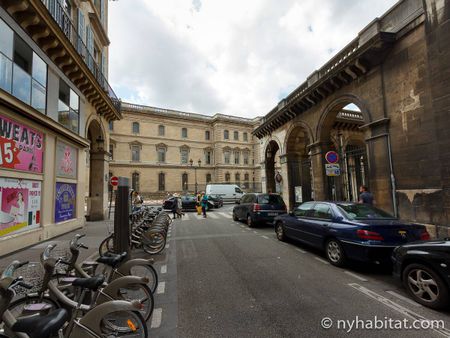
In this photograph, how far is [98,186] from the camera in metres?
15.0

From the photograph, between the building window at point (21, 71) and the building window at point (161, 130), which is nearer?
the building window at point (21, 71)

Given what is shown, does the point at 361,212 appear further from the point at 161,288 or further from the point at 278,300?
the point at 161,288

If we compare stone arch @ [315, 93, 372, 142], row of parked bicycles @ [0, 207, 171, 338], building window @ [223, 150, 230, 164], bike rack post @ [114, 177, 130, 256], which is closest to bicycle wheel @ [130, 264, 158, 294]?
row of parked bicycles @ [0, 207, 171, 338]

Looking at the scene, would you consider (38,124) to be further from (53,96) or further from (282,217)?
(282,217)

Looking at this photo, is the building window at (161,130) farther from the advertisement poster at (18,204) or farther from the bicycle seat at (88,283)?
the bicycle seat at (88,283)

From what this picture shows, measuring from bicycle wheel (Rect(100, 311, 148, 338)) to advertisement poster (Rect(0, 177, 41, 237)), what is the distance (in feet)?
20.5

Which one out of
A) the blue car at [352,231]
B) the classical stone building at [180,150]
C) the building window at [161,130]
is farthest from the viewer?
the building window at [161,130]

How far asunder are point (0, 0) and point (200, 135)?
43888 millimetres

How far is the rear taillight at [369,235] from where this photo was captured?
15.8 ft

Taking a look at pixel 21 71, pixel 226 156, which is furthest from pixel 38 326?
pixel 226 156

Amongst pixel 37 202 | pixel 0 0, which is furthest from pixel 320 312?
pixel 0 0

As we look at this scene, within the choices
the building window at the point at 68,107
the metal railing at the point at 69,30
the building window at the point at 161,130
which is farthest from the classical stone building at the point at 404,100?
the building window at the point at 161,130

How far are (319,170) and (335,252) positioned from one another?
8.11 metres

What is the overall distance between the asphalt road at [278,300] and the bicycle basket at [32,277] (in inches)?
59.4
